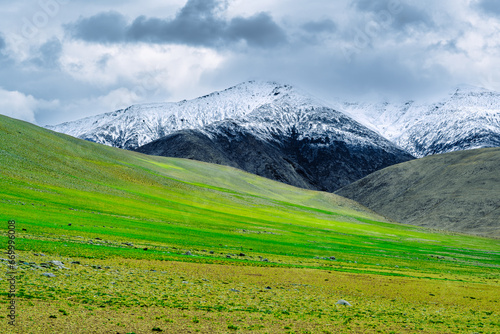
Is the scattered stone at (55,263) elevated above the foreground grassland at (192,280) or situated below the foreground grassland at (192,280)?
above

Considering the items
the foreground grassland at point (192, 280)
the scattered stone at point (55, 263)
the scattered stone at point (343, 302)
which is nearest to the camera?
the foreground grassland at point (192, 280)

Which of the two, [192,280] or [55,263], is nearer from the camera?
[55,263]

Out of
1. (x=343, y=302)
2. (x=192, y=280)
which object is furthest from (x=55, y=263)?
(x=343, y=302)

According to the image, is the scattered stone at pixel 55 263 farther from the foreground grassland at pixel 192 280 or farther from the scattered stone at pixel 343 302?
the scattered stone at pixel 343 302

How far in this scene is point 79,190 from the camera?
7106 centimetres

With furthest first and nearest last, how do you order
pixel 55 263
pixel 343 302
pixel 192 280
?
pixel 192 280 < pixel 343 302 < pixel 55 263

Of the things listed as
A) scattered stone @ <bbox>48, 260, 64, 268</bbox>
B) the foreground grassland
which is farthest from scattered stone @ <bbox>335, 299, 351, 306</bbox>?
scattered stone @ <bbox>48, 260, 64, 268</bbox>

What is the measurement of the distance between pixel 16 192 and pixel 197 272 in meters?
38.1

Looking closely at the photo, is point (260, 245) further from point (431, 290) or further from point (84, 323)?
point (84, 323)

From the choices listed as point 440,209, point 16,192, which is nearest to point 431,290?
point 16,192

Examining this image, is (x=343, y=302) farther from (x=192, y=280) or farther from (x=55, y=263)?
(x=55, y=263)

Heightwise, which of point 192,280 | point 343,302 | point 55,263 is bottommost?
point 192,280

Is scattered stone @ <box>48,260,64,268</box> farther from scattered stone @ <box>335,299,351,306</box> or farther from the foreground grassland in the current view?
scattered stone @ <box>335,299,351,306</box>

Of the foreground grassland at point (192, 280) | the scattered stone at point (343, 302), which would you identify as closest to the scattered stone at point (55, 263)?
the foreground grassland at point (192, 280)
